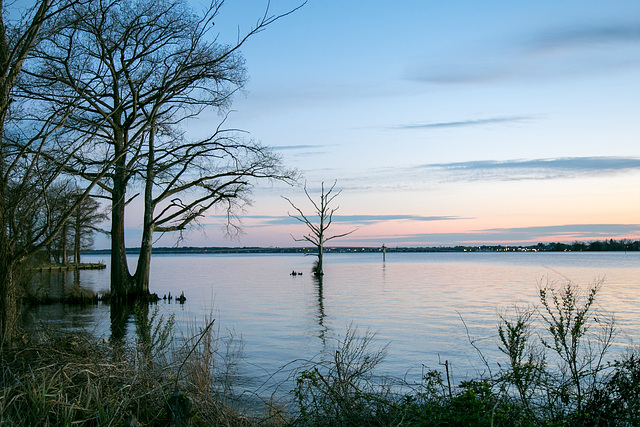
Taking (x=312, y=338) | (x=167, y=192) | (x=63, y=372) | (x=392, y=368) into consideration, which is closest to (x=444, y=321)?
(x=312, y=338)

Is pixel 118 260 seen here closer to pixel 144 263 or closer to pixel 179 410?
pixel 144 263

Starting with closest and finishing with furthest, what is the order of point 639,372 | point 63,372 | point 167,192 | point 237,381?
point 63,372 → point 639,372 → point 237,381 → point 167,192

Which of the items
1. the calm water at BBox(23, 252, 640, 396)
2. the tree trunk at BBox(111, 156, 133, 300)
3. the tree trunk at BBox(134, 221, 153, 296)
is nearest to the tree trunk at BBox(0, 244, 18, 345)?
the calm water at BBox(23, 252, 640, 396)

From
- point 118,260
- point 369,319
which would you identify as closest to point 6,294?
point 369,319

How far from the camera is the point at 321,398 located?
550 cm

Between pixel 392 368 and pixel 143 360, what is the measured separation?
784cm

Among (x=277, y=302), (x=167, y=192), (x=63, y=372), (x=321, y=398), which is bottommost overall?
(x=277, y=302)

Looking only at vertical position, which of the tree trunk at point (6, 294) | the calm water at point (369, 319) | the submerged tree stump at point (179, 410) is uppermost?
the tree trunk at point (6, 294)

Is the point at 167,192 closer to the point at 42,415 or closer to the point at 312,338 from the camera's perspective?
the point at 312,338

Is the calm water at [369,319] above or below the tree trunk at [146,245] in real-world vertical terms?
below

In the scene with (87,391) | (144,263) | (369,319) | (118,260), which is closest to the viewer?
(87,391)

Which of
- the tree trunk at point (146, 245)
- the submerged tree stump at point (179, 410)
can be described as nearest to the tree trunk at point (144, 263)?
the tree trunk at point (146, 245)

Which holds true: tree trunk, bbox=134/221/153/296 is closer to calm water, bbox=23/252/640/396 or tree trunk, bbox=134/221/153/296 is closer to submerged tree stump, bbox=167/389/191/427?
calm water, bbox=23/252/640/396

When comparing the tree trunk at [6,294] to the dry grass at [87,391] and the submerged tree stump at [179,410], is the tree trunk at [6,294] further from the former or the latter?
the submerged tree stump at [179,410]
